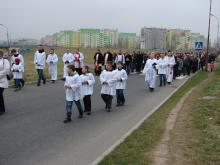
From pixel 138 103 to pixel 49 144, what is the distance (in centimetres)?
773

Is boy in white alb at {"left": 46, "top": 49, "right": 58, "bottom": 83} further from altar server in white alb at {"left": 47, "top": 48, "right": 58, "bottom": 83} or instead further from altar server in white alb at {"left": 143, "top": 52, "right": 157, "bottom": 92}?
altar server in white alb at {"left": 143, "top": 52, "right": 157, "bottom": 92}

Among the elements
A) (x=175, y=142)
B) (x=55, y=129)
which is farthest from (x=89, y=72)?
(x=175, y=142)

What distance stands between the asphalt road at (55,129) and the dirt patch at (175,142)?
1.03 metres

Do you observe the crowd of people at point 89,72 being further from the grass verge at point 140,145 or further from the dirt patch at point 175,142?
the dirt patch at point 175,142

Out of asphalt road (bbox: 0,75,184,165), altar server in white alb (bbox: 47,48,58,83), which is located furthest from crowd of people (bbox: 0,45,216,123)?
asphalt road (bbox: 0,75,184,165)

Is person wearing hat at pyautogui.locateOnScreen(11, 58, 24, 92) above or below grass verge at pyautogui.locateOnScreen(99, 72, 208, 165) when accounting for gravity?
above

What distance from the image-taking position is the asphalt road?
8.39 m

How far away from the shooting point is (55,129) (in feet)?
36.3

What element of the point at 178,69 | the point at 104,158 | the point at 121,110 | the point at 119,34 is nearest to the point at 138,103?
the point at 121,110

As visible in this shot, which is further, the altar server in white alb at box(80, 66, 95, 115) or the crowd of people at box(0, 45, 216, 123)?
the altar server in white alb at box(80, 66, 95, 115)

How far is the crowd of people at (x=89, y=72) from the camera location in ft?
41.2

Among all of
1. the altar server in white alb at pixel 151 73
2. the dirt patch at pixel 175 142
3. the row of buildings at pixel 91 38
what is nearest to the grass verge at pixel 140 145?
the dirt patch at pixel 175 142

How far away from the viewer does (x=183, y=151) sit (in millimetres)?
8641

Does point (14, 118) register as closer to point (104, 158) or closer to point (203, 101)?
point (104, 158)
